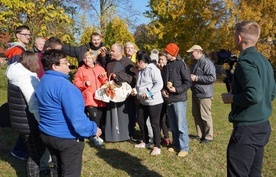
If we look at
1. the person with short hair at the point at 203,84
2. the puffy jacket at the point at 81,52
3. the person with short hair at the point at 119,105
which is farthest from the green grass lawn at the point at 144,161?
the puffy jacket at the point at 81,52

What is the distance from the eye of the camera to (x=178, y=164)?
5.17 m

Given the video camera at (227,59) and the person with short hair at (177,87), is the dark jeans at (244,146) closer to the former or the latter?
the video camera at (227,59)

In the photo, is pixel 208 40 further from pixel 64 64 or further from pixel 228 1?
pixel 64 64

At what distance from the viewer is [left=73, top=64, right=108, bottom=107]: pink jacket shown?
5941 mm

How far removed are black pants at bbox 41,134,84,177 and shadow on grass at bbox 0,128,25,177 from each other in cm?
161

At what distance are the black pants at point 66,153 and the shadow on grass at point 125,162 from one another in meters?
1.52

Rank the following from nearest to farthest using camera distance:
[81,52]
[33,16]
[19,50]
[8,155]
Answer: [19,50] < [8,155] < [81,52] < [33,16]

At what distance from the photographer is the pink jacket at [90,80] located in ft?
19.5

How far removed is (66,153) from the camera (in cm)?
338

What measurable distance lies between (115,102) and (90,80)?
69cm

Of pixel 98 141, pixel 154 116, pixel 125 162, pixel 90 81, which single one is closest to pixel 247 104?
pixel 154 116

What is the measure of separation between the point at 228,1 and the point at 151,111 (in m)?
15.9

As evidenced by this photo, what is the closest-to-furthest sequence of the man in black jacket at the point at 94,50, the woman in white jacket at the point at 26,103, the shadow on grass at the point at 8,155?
the woman in white jacket at the point at 26,103 → the shadow on grass at the point at 8,155 → the man in black jacket at the point at 94,50

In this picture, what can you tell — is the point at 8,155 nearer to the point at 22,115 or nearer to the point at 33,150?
the point at 33,150
